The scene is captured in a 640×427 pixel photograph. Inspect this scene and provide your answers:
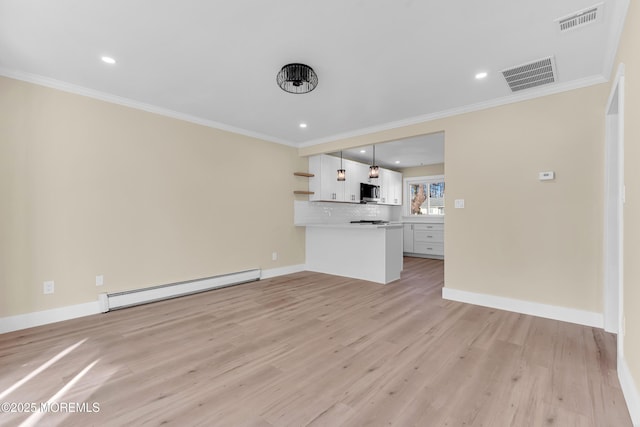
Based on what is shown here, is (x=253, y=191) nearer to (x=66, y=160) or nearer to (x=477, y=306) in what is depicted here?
(x=66, y=160)

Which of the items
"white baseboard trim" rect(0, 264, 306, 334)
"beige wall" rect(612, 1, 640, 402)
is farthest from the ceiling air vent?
"white baseboard trim" rect(0, 264, 306, 334)

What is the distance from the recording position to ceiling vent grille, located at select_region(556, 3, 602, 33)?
6.40 ft

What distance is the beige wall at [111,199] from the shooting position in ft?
9.32

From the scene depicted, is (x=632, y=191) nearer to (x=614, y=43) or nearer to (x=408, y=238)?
(x=614, y=43)

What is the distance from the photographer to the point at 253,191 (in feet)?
16.0

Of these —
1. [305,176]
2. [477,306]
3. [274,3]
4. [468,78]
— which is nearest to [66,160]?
[274,3]

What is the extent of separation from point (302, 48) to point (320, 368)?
254cm

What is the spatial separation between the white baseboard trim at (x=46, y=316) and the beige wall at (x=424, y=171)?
7543 millimetres

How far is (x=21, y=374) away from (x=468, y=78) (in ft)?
14.7

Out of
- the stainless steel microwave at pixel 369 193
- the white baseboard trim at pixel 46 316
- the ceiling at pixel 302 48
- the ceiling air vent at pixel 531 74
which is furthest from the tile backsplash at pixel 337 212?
the ceiling air vent at pixel 531 74

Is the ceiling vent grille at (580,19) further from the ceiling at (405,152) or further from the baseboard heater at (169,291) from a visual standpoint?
the baseboard heater at (169,291)

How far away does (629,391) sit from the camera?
1.64m

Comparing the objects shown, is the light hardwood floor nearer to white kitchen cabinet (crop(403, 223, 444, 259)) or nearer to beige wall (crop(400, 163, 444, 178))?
white kitchen cabinet (crop(403, 223, 444, 259))

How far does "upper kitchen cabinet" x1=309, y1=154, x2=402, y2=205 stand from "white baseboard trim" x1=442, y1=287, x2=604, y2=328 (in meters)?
3.02
